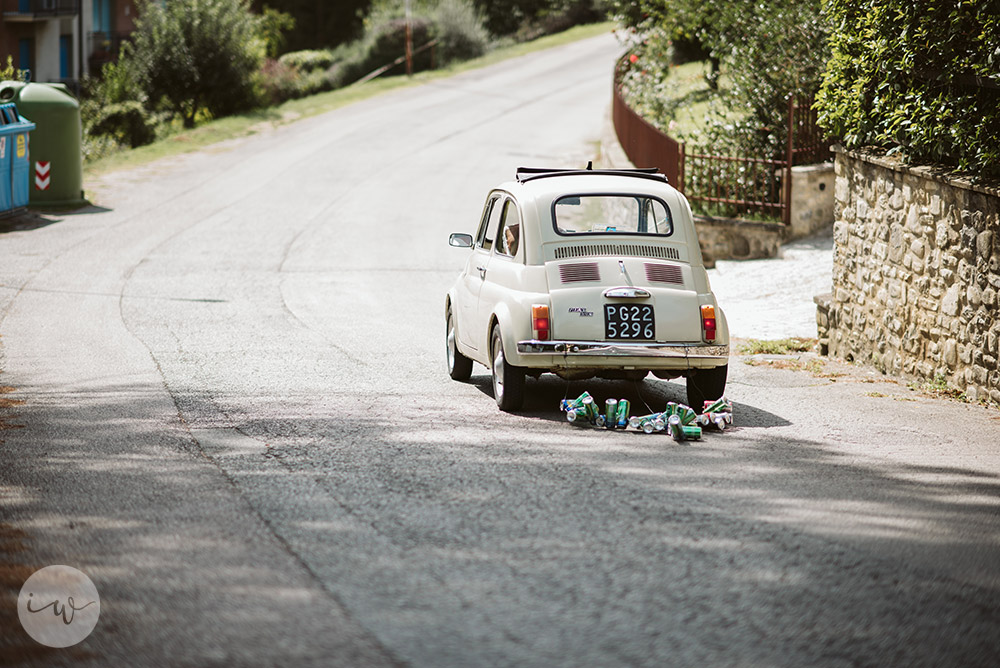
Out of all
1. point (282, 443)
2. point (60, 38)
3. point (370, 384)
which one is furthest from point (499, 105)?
point (282, 443)

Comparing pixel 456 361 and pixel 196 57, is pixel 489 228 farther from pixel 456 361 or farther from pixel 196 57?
pixel 196 57

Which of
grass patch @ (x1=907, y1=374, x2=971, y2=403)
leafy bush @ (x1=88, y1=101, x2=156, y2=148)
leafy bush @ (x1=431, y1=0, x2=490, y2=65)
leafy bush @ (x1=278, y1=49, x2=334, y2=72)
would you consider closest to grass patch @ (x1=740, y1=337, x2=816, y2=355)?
grass patch @ (x1=907, y1=374, x2=971, y2=403)

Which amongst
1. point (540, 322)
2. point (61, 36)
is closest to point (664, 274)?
point (540, 322)

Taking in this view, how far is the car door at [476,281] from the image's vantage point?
31.4 ft

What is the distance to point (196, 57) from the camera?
119 feet

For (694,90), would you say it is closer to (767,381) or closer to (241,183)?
(241,183)

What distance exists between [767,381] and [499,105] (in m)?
26.5

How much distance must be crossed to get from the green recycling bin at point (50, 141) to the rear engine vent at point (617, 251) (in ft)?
53.4

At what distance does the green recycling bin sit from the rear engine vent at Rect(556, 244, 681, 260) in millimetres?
16261

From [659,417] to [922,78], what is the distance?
14.1ft

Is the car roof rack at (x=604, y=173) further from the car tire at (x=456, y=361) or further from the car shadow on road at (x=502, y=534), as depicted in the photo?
the car shadow on road at (x=502, y=534)

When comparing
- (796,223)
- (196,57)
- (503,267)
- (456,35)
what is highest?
(456,35)

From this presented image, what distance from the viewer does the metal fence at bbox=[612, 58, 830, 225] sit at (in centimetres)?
1714

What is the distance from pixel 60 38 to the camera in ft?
144
